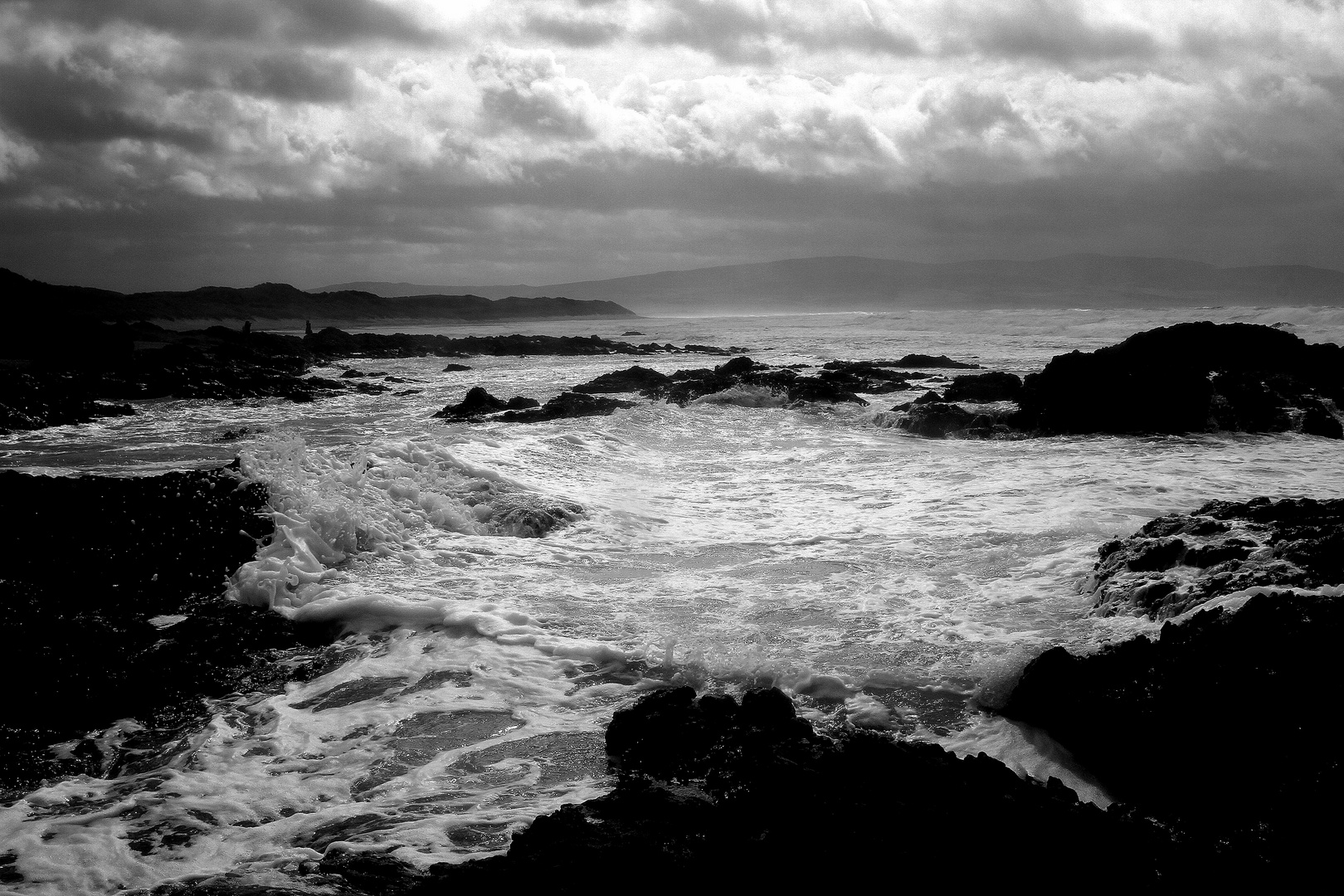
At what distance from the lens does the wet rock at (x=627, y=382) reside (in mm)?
19125

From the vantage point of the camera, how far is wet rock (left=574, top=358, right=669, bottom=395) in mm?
19125

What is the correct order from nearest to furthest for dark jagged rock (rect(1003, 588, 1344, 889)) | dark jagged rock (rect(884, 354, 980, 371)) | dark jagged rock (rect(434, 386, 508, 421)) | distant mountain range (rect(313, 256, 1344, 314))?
dark jagged rock (rect(1003, 588, 1344, 889)) < dark jagged rock (rect(434, 386, 508, 421)) < dark jagged rock (rect(884, 354, 980, 371)) < distant mountain range (rect(313, 256, 1344, 314))

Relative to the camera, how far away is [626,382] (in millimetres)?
19484

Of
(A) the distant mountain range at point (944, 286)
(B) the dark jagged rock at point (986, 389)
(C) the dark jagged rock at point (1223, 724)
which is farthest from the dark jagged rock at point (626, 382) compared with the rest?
(A) the distant mountain range at point (944, 286)

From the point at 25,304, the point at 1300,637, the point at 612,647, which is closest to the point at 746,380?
the point at 612,647

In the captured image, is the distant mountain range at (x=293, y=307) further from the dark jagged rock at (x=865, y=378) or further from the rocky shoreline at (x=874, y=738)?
the rocky shoreline at (x=874, y=738)

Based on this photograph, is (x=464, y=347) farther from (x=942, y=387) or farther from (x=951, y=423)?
(x=951, y=423)

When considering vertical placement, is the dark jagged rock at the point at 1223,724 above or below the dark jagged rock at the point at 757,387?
below

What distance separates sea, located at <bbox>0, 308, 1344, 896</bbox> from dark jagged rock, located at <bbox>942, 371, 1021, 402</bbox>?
3.25m

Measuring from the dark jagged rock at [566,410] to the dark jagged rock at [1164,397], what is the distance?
6384 mm

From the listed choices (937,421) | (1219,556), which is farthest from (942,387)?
(1219,556)

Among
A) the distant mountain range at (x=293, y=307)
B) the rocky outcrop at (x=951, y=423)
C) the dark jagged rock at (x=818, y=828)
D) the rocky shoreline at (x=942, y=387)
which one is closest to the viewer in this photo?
the dark jagged rock at (x=818, y=828)

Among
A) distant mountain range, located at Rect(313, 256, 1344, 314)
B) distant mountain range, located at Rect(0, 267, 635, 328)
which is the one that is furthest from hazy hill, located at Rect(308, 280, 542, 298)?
distant mountain range, located at Rect(0, 267, 635, 328)

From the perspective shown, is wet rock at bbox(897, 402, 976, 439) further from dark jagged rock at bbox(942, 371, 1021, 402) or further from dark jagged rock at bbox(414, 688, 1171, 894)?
dark jagged rock at bbox(414, 688, 1171, 894)
